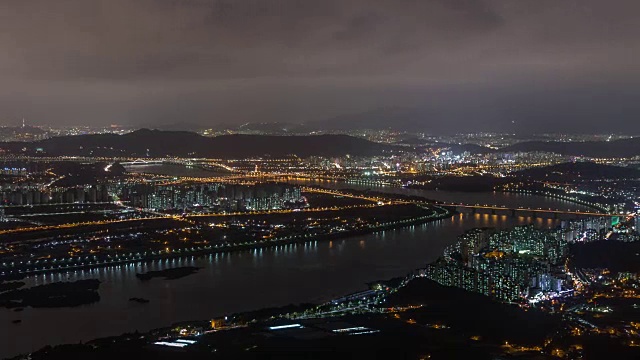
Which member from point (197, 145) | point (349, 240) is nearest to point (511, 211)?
point (349, 240)

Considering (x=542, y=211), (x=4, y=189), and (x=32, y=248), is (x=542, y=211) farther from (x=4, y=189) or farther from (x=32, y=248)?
(x=4, y=189)

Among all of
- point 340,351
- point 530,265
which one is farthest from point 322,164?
point 340,351

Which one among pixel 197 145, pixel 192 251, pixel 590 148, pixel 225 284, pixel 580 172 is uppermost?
pixel 197 145

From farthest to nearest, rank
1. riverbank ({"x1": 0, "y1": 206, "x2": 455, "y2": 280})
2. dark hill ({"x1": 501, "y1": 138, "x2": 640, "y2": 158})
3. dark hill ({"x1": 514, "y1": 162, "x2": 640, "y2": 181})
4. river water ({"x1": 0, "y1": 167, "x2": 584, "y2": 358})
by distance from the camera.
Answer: dark hill ({"x1": 501, "y1": 138, "x2": 640, "y2": 158})
dark hill ({"x1": 514, "y1": 162, "x2": 640, "y2": 181})
riverbank ({"x1": 0, "y1": 206, "x2": 455, "y2": 280})
river water ({"x1": 0, "y1": 167, "x2": 584, "y2": 358})

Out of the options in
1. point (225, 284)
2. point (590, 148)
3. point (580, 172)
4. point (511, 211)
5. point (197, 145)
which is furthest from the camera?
point (197, 145)

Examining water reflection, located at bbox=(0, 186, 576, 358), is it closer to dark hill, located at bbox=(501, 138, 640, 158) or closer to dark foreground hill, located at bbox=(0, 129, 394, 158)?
dark foreground hill, located at bbox=(0, 129, 394, 158)

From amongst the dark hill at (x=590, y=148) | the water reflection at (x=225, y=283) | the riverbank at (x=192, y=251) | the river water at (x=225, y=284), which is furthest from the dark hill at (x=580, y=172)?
the water reflection at (x=225, y=283)

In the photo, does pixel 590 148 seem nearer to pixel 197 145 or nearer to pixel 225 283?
pixel 197 145

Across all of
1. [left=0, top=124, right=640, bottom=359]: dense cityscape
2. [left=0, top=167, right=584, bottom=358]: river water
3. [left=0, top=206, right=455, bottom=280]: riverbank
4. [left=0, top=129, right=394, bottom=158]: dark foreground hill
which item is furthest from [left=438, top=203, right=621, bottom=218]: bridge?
[left=0, top=129, right=394, bottom=158]: dark foreground hill
